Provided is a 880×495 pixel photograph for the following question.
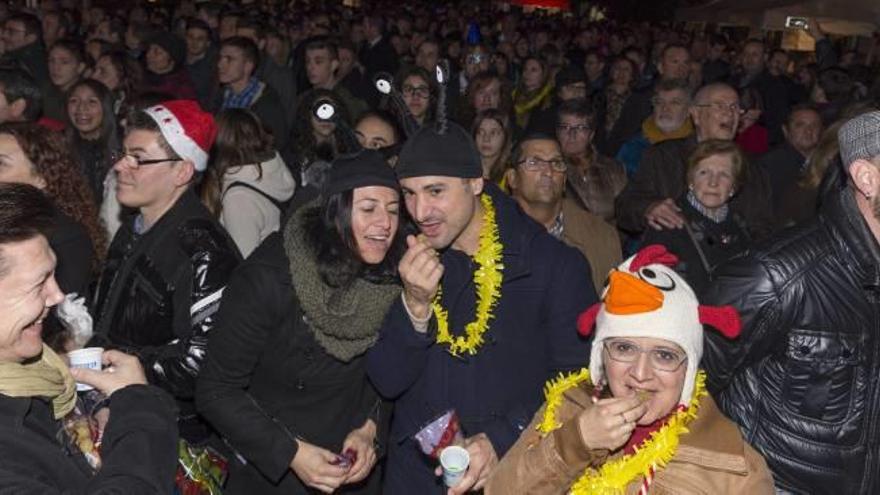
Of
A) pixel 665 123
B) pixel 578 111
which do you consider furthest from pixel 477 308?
pixel 665 123

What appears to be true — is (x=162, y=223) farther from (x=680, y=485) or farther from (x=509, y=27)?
(x=509, y=27)

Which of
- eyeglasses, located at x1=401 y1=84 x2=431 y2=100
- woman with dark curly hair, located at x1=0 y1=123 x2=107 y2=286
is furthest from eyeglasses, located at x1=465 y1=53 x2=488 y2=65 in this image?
woman with dark curly hair, located at x1=0 y1=123 x2=107 y2=286

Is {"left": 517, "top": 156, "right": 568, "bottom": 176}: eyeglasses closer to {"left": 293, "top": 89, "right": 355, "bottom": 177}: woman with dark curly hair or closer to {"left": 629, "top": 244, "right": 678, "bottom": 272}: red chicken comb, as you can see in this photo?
{"left": 293, "top": 89, "right": 355, "bottom": 177}: woman with dark curly hair

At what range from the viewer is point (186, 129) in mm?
4121

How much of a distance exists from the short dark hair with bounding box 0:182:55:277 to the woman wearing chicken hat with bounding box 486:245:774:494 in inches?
56.3

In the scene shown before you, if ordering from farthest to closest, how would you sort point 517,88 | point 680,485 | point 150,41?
1. point 517,88
2. point 150,41
3. point 680,485

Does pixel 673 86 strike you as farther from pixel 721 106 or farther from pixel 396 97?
pixel 396 97

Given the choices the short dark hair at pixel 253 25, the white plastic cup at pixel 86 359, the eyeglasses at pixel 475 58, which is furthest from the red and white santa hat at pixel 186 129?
the short dark hair at pixel 253 25

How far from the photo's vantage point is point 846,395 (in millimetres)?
3051

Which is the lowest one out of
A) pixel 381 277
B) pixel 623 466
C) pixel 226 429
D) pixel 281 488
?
pixel 281 488

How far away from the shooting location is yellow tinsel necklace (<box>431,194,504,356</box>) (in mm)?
3520

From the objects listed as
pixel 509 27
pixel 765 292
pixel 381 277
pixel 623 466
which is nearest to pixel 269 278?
pixel 381 277

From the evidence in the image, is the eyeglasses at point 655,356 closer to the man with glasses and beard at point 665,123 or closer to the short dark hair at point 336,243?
the short dark hair at point 336,243

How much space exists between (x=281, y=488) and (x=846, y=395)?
198 centimetres
